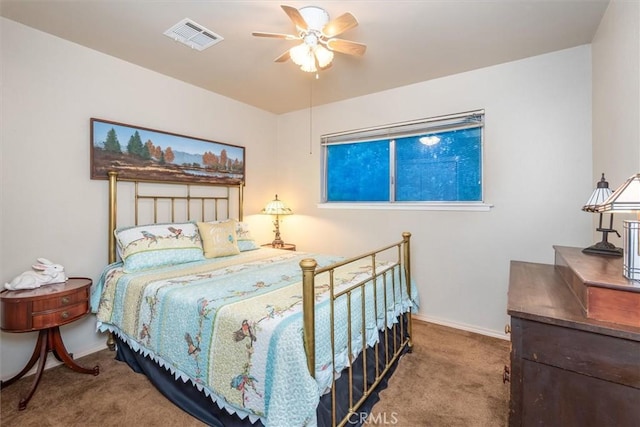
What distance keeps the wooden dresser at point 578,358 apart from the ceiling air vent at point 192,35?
256 cm

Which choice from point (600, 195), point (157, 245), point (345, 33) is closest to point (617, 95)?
point (600, 195)

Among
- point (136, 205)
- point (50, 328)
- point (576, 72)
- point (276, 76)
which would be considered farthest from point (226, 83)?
point (576, 72)

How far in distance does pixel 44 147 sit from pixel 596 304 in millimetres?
3330

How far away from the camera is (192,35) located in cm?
225

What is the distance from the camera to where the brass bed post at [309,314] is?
49.4 inches

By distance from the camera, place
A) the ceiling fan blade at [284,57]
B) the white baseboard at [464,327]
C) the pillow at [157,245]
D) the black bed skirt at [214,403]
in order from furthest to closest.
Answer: the white baseboard at [464,327], the pillow at [157,245], the ceiling fan blade at [284,57], the black bed skirt at [214,403]

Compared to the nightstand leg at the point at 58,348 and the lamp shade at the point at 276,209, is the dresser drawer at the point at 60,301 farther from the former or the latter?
the lamp shade at the point at 276,209

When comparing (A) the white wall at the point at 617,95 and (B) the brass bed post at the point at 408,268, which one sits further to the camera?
(B) the brass bed post at the point at 408,268

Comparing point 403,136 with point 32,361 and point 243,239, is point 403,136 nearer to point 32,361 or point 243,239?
point 243,239

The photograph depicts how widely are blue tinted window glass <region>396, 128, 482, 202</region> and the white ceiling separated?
0.63m

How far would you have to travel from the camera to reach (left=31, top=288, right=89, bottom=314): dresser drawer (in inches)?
73.7

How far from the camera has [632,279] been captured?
39.5 inches

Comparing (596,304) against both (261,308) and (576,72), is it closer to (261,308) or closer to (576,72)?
(261,308)

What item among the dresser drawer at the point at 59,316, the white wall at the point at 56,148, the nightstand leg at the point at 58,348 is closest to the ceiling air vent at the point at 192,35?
the white wall at the point at 56,148
